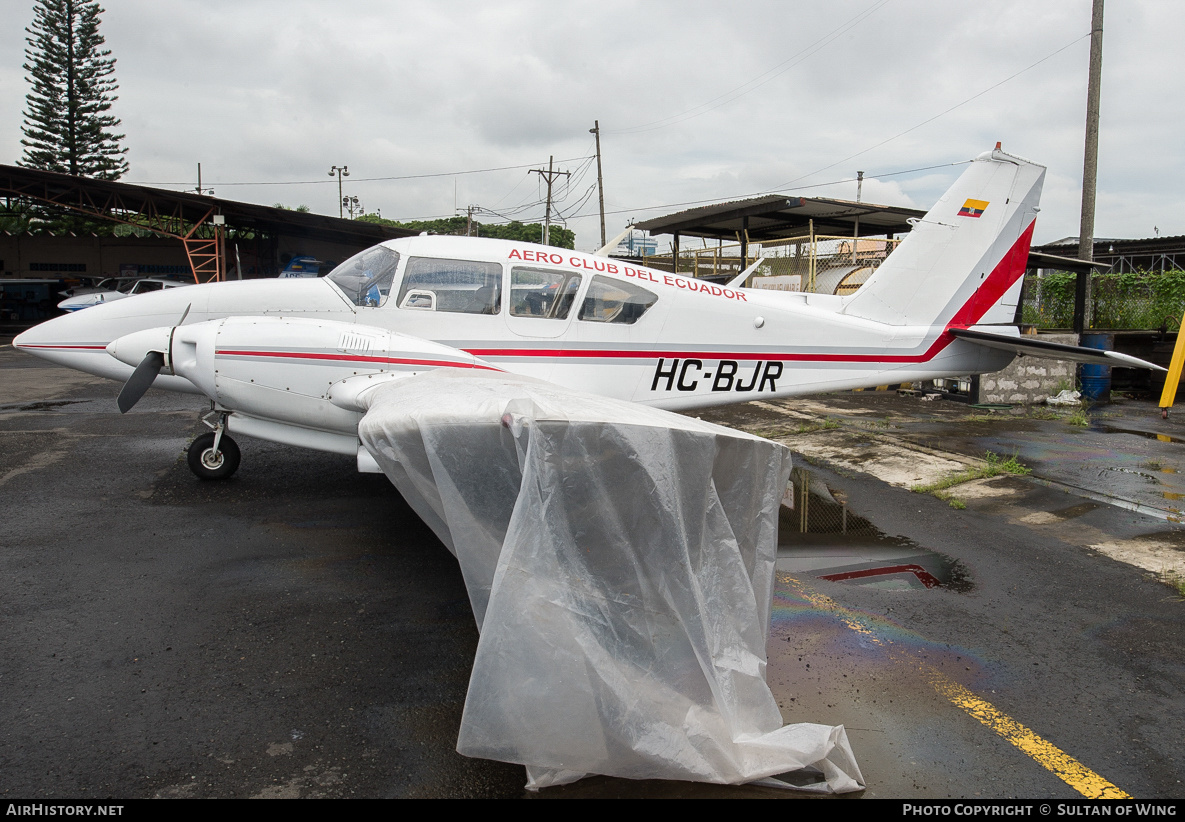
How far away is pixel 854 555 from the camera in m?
5.31

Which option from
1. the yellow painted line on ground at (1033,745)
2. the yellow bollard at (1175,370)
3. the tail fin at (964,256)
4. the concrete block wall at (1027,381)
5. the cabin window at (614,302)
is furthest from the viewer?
the concrete block wall at (1027,381)

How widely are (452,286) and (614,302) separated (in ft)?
5.14

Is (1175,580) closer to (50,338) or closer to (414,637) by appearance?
(414,637)

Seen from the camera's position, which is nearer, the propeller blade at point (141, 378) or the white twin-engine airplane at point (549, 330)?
the white twin-engine airplane at point (549, 330)

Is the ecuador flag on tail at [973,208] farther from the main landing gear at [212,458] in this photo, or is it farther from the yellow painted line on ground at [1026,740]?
the main landing gear at [212,458]

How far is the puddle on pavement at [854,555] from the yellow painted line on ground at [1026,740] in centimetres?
97

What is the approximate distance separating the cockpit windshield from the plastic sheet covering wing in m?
4.08

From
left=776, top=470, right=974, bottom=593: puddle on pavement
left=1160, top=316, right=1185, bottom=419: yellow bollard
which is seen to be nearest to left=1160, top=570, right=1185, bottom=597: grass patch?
left=776, top=470, right=974, bottom=593: puddle on pavement

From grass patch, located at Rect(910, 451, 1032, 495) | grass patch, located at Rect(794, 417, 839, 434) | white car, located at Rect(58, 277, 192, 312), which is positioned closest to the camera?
grass patch, located at Rect(910, 451, 1032, 495)

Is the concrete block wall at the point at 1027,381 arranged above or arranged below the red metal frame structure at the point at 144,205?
below

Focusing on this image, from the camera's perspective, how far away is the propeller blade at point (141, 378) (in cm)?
586

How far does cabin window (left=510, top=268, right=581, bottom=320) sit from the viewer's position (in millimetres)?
6559

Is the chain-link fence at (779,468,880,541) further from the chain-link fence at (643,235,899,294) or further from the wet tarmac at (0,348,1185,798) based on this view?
the chain-link fence at (643,235,899,294)

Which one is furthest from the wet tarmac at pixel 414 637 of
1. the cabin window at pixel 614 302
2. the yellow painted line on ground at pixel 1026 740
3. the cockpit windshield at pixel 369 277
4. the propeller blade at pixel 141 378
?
the cabin window at pixel 614 302
